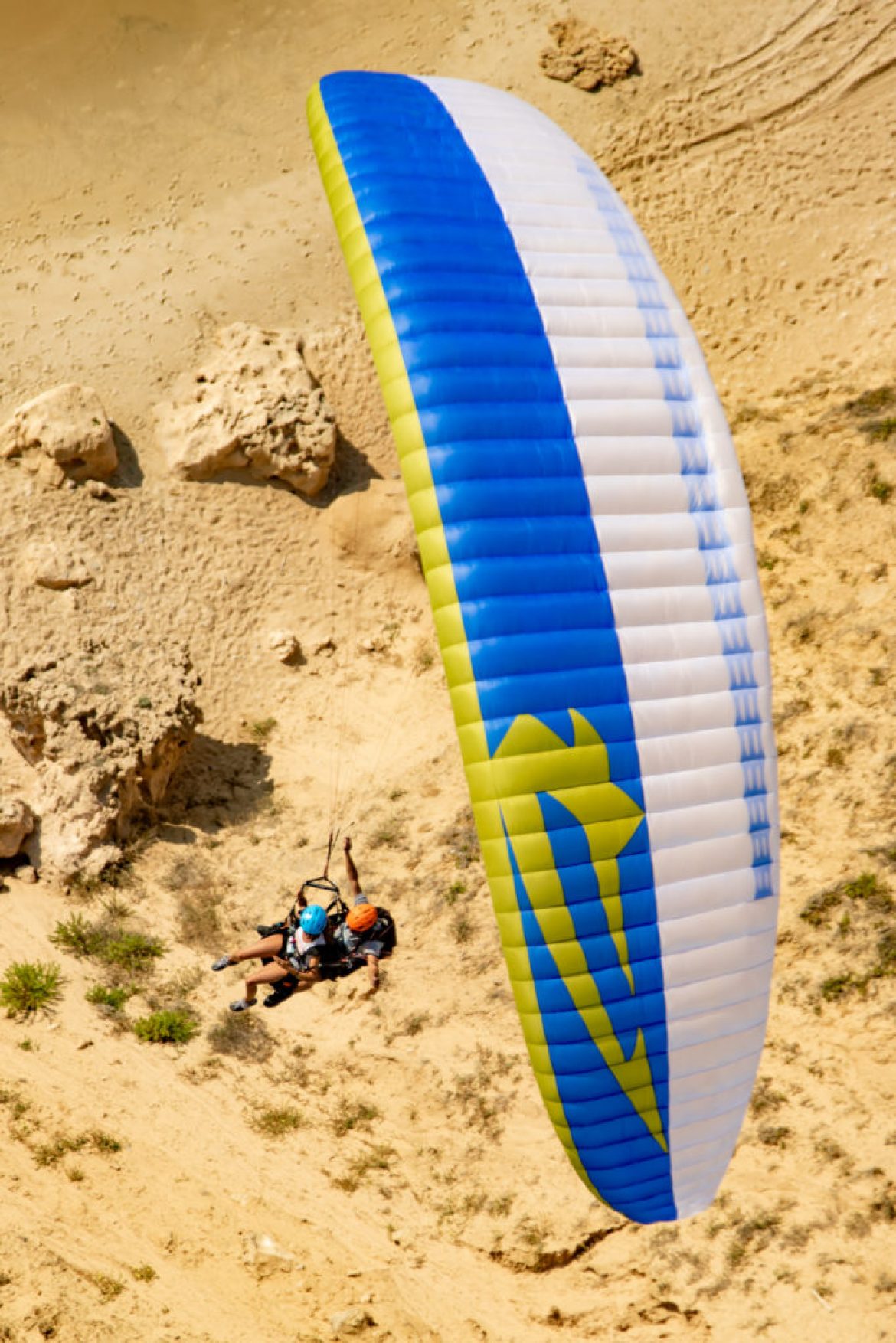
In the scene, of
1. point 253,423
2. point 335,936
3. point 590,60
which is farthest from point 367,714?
point 590,60

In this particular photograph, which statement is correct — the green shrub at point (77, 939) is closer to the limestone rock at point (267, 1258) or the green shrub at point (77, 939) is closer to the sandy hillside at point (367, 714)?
the sandy hillside at point (367, 714)

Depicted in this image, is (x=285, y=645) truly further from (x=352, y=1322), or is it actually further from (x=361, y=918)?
(x=352, y=1322)

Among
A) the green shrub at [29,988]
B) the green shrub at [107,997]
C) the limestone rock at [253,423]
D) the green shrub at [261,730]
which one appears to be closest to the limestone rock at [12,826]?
the green shrub at [29,988]

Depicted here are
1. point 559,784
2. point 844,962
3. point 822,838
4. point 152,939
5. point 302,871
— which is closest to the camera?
point 559,784

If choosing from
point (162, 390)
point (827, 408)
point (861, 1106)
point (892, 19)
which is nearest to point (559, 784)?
point (861, 1106)

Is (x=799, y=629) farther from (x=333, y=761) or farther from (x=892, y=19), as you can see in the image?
(x=892, y=19)

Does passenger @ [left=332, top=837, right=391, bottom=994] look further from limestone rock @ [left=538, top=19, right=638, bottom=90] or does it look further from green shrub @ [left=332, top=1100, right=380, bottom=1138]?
limestone rock @ [left=538, top=19, right=638, bottom=90]
